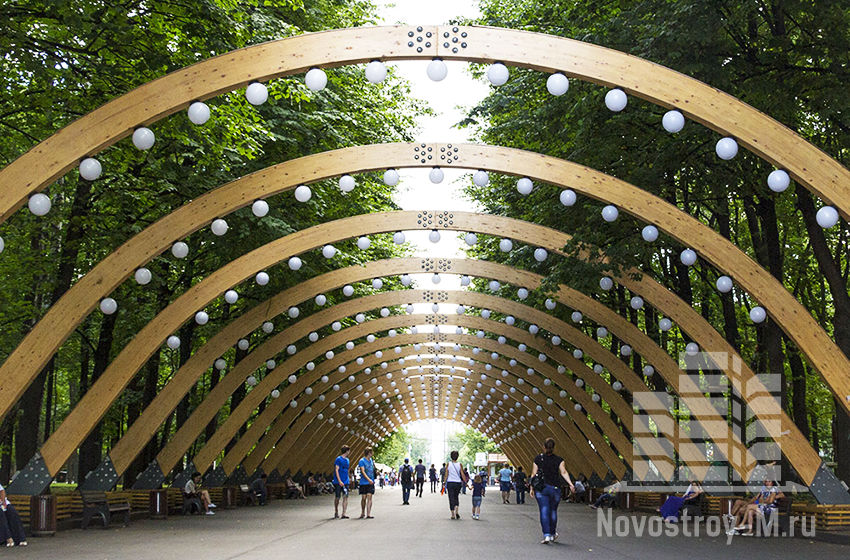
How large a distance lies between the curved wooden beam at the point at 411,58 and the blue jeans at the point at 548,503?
18.2ft

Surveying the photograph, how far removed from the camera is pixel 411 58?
450 inches

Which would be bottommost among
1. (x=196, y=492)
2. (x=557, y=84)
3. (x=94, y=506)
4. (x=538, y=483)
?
(x=196, y=492)

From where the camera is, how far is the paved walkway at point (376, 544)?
11.7m

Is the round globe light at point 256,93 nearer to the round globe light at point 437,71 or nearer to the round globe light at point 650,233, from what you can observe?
the round globe light at point 437,71

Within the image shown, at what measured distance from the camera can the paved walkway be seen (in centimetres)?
1170

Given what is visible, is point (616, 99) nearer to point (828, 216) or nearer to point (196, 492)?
point (828, 216)

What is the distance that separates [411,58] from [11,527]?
8.71m

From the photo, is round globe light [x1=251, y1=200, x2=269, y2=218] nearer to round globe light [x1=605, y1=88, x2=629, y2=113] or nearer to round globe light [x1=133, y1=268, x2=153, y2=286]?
round globe light [x1=133, y1=268, x2=153, y2=286]

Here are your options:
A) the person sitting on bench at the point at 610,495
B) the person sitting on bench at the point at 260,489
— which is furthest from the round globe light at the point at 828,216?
the person sitting on bench at the point at 260,489

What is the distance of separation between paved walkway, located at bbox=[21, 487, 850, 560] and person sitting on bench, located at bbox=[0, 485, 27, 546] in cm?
29

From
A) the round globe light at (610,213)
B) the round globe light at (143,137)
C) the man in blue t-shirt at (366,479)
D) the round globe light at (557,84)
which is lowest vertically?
the man in blue t-shirt at (366,479)

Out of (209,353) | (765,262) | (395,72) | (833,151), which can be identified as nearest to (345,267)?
(209,353)

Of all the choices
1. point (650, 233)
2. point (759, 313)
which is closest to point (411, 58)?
point (650, 233)

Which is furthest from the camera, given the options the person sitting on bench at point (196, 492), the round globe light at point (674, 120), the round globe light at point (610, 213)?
the person sitting on bench at point (196, 492)
